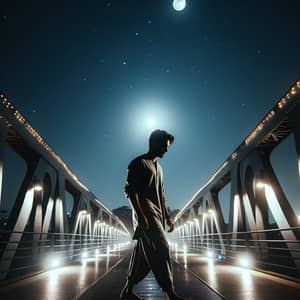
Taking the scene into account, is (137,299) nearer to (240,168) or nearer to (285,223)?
(285,223)

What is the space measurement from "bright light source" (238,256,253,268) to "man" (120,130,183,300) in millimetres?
6500

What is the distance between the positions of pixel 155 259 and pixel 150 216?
43 centimetres

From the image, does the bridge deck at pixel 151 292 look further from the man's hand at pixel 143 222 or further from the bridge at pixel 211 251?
the man's hand at pixel 143 222

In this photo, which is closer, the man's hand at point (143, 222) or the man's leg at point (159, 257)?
the man's leg at point (159, 257)

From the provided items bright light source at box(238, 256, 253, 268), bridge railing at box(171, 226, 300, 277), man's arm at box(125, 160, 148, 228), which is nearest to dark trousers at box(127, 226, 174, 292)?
man's arm at box(125, 160, 148, 228)

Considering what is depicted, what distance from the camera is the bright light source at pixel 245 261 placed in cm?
877

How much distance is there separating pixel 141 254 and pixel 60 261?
313 inches

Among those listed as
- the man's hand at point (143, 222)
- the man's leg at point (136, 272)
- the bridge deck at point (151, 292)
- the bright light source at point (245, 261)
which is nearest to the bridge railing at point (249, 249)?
the bright light source at point (245, 261)

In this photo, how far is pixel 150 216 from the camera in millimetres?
3076

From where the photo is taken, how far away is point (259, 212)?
9773 millimetres

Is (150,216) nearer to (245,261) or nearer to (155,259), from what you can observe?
(155,259)

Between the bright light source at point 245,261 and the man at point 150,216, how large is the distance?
6500 millimetres

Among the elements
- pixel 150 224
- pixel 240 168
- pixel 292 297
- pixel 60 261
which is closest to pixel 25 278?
pixel 60 261

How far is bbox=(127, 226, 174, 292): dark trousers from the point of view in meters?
2.90
